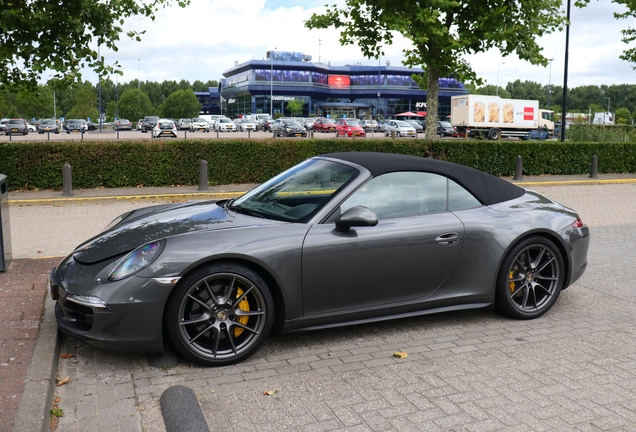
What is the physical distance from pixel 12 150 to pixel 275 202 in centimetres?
1140

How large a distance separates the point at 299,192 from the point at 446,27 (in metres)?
14.6

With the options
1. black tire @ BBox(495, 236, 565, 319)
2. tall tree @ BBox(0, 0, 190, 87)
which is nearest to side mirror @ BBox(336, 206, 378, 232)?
black tire @ BBox(495, 236, 565, 319)

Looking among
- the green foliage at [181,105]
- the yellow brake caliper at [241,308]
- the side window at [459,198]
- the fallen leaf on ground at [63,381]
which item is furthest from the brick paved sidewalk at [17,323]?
the green foliage at [181,105]

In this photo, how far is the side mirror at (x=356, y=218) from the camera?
440cm

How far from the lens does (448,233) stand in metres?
4.84

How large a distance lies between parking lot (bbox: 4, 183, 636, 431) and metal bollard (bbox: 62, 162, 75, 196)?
33.2 feet

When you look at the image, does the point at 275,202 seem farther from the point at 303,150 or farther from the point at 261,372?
the point at 303,150

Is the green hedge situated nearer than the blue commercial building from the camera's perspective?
Yes

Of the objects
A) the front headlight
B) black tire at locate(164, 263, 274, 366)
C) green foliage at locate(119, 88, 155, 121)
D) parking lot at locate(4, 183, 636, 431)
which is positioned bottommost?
parking lot at locate(4, 183, 636, 431)

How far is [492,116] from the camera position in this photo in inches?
1965

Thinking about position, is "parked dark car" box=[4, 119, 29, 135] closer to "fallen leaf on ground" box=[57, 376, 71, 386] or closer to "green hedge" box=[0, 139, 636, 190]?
"green hedge" box=[0, 139, 636, 190]

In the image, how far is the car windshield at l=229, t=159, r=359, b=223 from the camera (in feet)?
15.5

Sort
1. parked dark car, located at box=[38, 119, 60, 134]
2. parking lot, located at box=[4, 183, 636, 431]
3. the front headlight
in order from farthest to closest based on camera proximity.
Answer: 1. parked dark car, located at box=[38, 119, 60, 134]
2. the front headlight
3. parking lot, located at box=[4, 183, 636, 431]

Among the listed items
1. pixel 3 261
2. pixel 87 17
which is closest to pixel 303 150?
pixel 87 17
